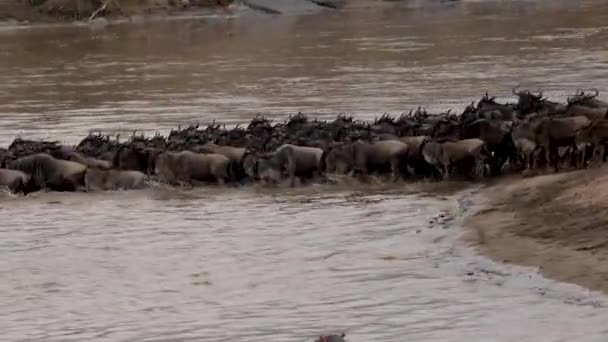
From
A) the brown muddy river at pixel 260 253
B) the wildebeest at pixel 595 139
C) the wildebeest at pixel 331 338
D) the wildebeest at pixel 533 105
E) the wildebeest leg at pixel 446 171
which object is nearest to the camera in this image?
the wildebeest at pixel 331 338

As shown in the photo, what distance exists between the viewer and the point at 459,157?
1370 cm

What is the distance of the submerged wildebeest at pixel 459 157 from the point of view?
13672mm

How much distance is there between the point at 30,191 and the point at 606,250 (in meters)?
8.06

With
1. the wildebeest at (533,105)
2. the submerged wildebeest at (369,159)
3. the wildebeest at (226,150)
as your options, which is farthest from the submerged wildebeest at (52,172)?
the wildebeest at (533,105)

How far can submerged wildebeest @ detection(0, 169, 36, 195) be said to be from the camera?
572 inches

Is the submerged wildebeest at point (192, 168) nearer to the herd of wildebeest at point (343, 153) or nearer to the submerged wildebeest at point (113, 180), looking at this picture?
the herd of wildebeest at point (343, 153)

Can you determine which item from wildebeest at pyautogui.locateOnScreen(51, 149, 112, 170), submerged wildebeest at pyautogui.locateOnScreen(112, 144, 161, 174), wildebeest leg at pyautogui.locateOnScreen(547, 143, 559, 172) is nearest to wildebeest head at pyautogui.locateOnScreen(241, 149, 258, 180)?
submerged wildebeest at pyautogui.locateOnScreen(112, 144, 161, 174)

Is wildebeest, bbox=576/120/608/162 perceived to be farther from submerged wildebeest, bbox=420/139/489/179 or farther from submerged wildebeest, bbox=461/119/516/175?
submerged wildebeest, bbox=420/139/489/179

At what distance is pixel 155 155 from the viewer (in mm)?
14859

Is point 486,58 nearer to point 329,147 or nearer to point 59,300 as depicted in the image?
point 329,147

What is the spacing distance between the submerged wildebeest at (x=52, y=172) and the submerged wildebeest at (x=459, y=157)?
4283 mm

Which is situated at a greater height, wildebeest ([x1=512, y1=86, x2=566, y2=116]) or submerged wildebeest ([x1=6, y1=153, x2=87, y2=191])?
wildebeest ([x1=512, y1=86, x2=566, y2=116])

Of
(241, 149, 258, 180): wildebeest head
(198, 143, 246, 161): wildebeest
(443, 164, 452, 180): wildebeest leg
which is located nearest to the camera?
(443, 164, 452, 180): wildebeest leg

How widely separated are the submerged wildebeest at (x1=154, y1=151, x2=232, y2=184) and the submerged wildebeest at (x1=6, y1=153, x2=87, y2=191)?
99cm
